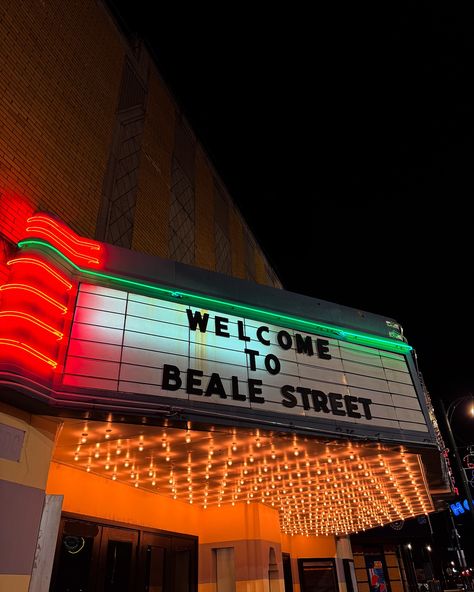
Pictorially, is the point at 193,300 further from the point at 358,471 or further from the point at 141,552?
the point at 141,552

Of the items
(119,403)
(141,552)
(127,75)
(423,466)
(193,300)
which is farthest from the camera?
(127,75)

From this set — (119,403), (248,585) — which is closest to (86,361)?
(119,403)

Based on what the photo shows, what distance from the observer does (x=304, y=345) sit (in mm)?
8812

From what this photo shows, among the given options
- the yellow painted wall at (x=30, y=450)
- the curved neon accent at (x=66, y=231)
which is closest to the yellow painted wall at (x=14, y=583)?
the yellow painted wall at (x=30, y=450)

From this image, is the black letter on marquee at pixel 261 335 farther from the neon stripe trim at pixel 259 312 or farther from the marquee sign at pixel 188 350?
the neon stripe trim at pixel 259 312

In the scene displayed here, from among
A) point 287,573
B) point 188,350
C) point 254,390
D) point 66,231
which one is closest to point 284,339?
point 254,390

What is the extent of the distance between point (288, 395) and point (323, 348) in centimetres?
156

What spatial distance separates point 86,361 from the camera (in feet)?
21.1

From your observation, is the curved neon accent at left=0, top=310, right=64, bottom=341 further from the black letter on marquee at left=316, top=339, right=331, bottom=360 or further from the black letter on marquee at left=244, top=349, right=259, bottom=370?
the black letter on marquee at left=316, top=339, right=331, bottom=360

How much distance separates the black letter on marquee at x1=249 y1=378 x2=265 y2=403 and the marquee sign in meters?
0.02

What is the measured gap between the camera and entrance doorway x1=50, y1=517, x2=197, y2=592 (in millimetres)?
8898

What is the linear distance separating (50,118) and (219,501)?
431 inches

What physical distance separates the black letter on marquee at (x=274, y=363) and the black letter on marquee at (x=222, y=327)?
0.87 meters

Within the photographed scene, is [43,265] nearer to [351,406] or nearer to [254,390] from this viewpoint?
[254,390]
